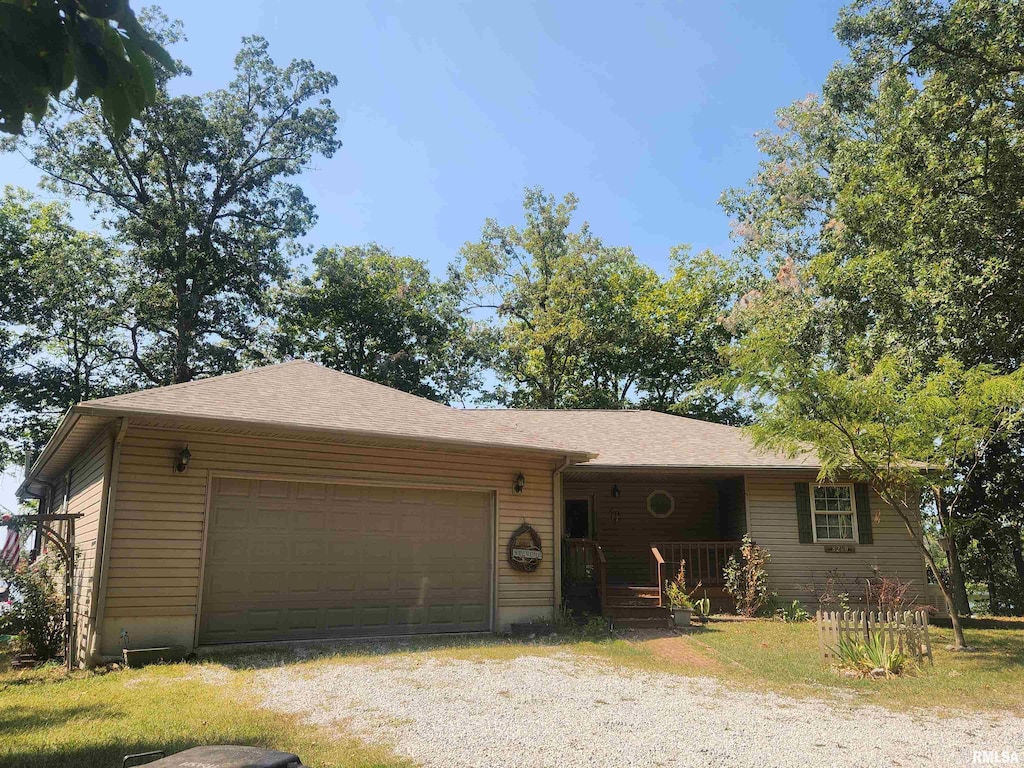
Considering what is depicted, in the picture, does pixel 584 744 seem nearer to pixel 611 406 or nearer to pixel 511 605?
pixel 511 605

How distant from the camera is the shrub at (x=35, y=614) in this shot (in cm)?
824

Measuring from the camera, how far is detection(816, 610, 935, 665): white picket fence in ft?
25.5

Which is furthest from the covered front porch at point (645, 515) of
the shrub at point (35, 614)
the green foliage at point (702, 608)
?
the shrub at point (35, 614)

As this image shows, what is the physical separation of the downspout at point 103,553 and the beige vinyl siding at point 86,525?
108mm

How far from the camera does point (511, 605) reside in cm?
1014

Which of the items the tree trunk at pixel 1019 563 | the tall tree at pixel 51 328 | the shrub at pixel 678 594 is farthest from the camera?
the tall tree at pixel 51 328

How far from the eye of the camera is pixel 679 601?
425 inches

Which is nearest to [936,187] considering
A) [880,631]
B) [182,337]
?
[880,631]

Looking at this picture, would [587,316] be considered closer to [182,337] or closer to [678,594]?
[182,337]

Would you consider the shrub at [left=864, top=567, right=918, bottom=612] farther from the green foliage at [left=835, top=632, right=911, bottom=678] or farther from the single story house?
the green foliage at [left=835, top=632, right=911, bottom=678]

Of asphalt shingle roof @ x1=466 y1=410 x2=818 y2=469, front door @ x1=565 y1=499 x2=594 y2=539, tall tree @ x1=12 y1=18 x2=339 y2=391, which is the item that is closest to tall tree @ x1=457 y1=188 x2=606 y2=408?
tall tree @ x1=12 y1=18 x2=339 y2=391

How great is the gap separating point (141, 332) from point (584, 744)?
22.8m

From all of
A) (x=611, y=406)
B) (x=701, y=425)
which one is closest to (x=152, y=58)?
(x=701, y=425)

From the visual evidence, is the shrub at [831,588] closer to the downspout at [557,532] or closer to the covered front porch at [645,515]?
the covered front porch at [645,515]
